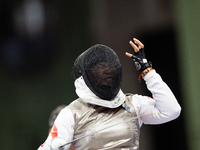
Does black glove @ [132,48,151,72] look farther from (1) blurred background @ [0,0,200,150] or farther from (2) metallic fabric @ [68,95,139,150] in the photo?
A: (1) blurred background @ [0,0,200,150]

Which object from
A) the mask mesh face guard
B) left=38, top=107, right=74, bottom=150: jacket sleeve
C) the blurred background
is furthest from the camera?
the blurred background

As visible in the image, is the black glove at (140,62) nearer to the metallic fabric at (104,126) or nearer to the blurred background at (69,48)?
the metallic fabric at (104,126)

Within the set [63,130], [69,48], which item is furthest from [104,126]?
[69,48]

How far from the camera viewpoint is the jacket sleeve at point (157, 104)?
44.3 inches

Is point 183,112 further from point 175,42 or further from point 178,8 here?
point 178,8

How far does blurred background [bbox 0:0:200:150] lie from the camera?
92.7 inches

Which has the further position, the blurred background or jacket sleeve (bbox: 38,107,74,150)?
the blurred background

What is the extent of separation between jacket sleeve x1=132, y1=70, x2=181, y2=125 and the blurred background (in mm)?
1123

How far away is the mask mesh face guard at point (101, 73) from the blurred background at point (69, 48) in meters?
1.14

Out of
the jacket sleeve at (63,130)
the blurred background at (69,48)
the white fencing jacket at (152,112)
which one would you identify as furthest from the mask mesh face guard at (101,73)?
the blurred background at (69,48)

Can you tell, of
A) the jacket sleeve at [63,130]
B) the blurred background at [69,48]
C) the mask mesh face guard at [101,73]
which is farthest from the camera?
the blurred background at [69,48]

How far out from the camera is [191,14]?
2.40m

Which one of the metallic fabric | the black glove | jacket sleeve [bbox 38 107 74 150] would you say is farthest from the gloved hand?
jacket sleeve [bbox 38 107 74 150]

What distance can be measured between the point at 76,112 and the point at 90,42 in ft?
6.27
